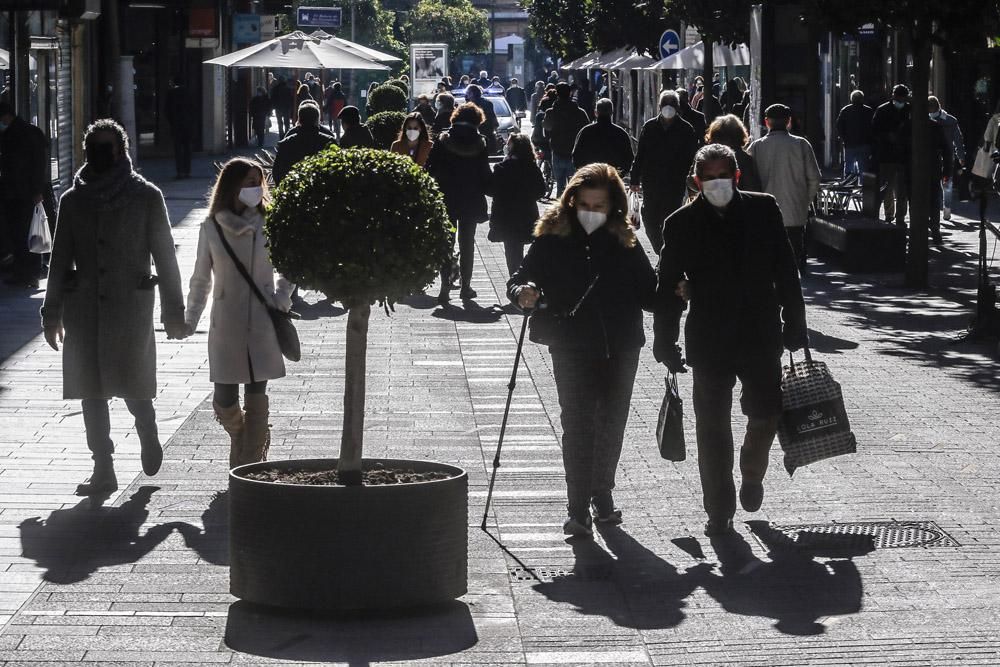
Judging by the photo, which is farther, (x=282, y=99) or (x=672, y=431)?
(x=282, y=99)

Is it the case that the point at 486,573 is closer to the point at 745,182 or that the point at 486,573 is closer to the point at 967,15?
the point at 745,182

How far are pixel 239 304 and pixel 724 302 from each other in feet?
7.09

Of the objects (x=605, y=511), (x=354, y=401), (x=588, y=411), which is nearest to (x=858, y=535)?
(x=605, y=511)

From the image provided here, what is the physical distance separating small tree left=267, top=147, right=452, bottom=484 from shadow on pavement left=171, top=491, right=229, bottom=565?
87 cm

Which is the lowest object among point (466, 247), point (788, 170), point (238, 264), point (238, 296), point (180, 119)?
point (466, 247)

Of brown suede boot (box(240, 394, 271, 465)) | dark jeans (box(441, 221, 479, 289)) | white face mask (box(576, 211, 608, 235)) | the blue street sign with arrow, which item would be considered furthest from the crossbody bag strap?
the blue street sign with arrow

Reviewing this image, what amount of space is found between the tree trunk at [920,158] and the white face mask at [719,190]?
9.29 m

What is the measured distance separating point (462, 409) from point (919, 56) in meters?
7.71

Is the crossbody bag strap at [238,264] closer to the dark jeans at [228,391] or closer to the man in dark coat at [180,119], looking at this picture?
the dark jeans at [228,391]

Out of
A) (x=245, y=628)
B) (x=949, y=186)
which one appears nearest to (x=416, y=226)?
(x=245, y=628)

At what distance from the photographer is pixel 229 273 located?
823 cm

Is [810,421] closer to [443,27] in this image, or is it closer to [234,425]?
[234,425]

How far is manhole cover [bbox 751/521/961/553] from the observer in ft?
24.4

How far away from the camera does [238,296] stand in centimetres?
825
